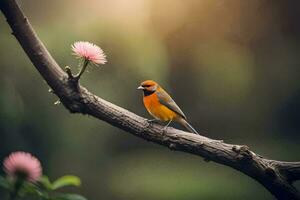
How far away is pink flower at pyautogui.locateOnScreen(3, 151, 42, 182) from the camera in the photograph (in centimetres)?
58

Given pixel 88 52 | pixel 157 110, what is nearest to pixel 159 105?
pixel 157 110

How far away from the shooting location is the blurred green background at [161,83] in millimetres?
2324

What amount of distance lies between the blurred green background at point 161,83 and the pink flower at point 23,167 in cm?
167

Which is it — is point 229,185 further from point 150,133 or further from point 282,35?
point 150,133

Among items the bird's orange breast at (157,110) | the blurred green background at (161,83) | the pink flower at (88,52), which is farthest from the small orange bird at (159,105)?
the blurred green background at (161,83)

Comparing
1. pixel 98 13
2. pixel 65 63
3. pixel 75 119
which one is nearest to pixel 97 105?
pixel 65 63

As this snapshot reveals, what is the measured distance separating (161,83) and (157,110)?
870 mm

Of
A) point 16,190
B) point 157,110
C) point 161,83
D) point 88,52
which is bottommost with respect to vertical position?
point 16,190

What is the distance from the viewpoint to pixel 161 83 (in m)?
2.34

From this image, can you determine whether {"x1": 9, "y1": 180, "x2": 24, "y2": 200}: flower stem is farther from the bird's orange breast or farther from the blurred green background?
the blurred green background

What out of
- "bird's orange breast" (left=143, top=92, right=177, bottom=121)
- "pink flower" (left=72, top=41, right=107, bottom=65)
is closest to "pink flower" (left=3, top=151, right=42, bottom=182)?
"pink flower" (left=72, top=41, right=107, bottom=65)

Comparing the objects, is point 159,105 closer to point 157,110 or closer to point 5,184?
point 157,110

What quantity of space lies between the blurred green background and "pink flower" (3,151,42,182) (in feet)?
5.48

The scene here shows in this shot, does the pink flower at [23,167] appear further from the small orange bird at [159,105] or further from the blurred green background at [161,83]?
the blurred green background at [161,83]
